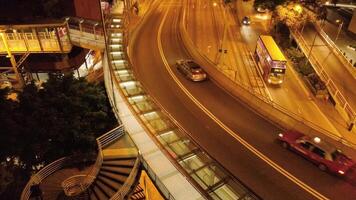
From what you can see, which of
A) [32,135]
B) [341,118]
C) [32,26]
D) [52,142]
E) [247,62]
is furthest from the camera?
[247,62]

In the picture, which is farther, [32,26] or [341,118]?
[341,118]

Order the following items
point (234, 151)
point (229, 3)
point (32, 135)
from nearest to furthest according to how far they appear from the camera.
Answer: point (32, 135) → point (234, 151) → point (229, 3)

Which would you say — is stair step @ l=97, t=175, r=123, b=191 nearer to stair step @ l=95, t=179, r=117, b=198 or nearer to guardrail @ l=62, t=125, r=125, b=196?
stair step @ l=95, t=179, r=117, b=198

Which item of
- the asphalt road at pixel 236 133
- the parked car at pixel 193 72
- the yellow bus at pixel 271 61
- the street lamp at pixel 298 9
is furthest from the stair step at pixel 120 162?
the street lamp at pixel 298 9

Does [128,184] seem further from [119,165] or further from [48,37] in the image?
[48,37]

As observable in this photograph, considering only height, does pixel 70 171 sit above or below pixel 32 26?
below

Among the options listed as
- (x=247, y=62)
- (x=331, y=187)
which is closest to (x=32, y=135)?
(x=331, y=187)

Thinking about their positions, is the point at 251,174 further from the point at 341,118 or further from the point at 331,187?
the point at 341,118
